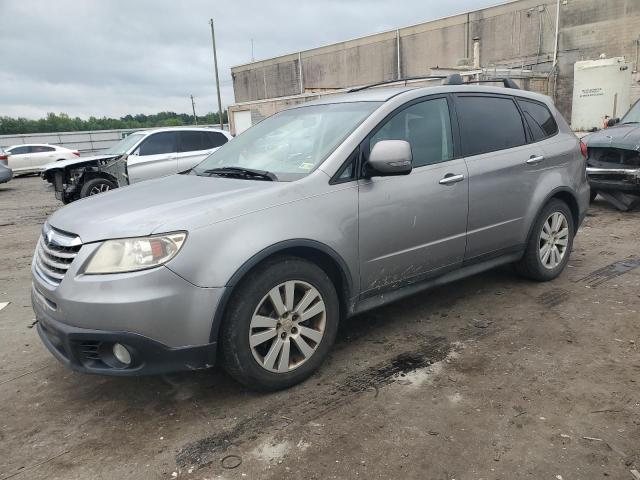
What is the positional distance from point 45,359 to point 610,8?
A: 29977 millimetres

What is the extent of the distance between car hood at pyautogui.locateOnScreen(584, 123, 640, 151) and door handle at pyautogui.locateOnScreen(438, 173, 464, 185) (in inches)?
204

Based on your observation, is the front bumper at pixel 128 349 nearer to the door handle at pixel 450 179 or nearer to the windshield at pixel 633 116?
the door handle at pixel 450 179

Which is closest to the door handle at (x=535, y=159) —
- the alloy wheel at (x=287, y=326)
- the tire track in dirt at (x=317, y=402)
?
the tire track in dirt at (x=317, y=402)

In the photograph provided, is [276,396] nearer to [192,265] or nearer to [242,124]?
[192,265]

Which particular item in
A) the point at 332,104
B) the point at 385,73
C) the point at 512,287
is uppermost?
the point at 385,73

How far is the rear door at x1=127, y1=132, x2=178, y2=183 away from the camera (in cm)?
961

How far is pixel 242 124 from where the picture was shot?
30078mm

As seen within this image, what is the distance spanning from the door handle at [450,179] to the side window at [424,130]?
0.13 metres

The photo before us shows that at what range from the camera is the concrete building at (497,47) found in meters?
25.5

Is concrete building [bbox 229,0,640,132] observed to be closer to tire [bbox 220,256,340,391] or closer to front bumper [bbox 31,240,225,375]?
tire [bbox 220,256,340,391]

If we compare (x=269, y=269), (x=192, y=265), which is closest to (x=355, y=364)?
(x=269, y=269)

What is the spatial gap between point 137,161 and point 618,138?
8233 mm

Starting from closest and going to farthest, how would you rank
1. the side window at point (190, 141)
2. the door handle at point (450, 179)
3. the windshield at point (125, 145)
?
the door handle at point (450, 179), the windshield at point (125, 145), the side window at point (190, 141)

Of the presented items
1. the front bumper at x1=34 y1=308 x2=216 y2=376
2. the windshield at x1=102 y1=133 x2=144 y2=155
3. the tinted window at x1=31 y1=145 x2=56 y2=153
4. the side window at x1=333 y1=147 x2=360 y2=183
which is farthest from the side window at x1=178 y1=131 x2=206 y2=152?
the tinted window at x1=31 y1=145 x2=56 y2=153
